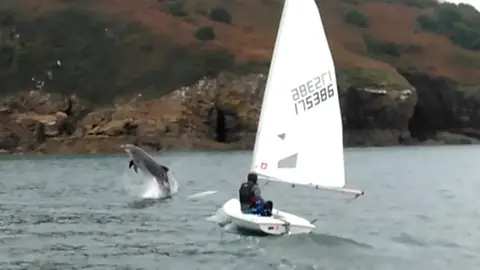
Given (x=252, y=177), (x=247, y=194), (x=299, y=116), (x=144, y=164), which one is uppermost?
(x=299, y=116)

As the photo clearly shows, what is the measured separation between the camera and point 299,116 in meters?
28.2

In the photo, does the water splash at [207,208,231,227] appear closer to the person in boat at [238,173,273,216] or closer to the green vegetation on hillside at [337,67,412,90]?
the person in boat at [238,173,273,216]

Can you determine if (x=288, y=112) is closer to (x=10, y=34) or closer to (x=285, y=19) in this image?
(x=285, y=19)

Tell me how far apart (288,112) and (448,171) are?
4847cm

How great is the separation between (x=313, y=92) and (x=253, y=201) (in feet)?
14.7

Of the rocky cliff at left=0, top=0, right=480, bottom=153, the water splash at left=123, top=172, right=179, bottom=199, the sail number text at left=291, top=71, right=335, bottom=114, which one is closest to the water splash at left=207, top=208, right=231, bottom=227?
the sail number text at left=291, top=71, right=335, bottom=114

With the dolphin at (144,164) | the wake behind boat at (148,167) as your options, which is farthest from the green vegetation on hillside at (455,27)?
the dolphin at (144,164)

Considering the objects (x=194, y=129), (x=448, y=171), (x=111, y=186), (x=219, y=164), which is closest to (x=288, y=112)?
(x=111, y=186)

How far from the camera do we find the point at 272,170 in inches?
1102

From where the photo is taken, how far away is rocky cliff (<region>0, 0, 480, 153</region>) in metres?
115

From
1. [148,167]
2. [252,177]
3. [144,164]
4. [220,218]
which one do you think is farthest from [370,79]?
[252,177]

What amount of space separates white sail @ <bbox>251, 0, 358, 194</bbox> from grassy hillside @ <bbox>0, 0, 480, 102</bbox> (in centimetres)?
10296

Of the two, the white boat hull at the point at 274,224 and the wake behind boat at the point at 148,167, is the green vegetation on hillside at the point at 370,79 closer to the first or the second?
the wake behind boat at the point at 148,167

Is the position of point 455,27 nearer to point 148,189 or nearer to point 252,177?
point 148,189
